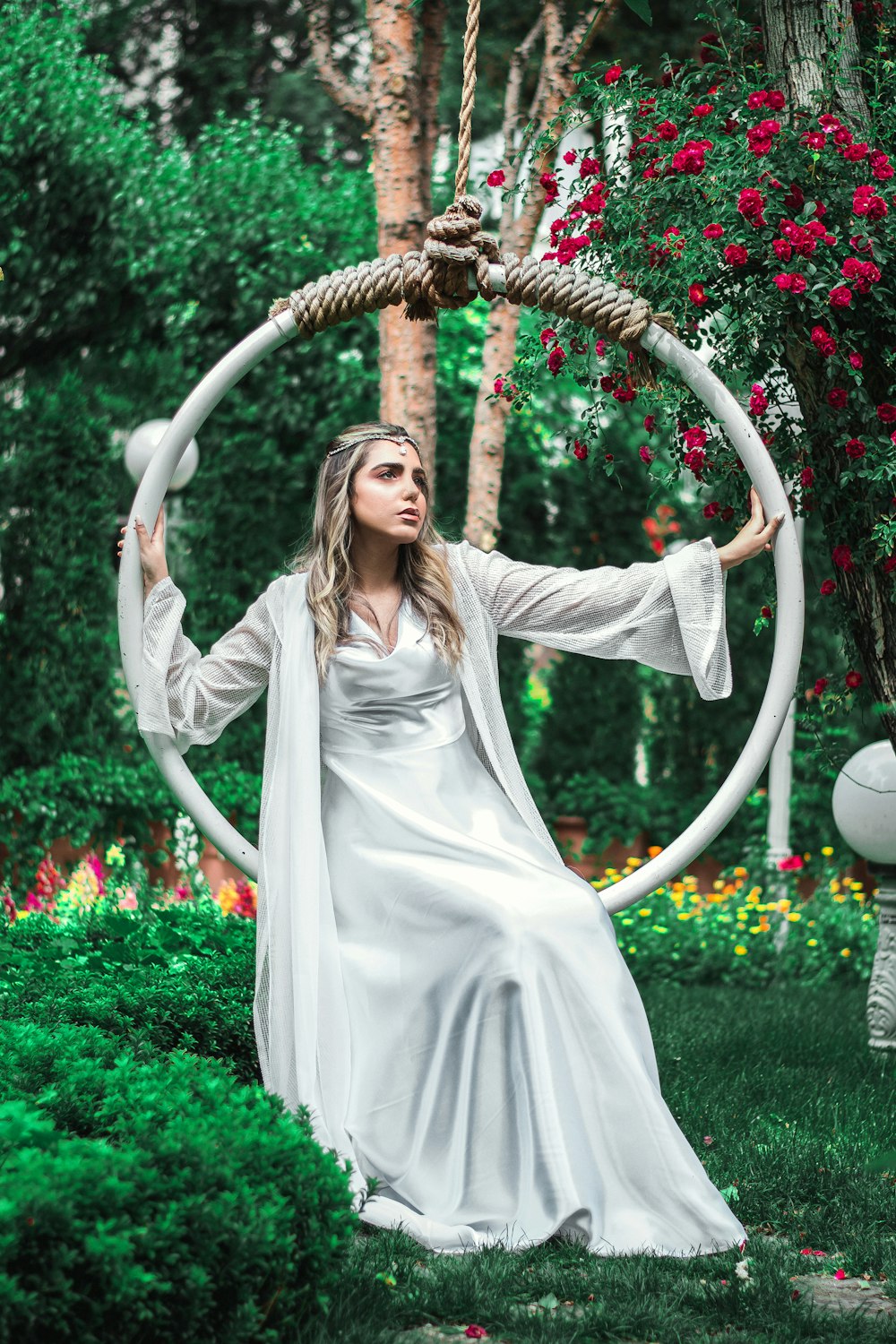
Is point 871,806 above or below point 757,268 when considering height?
below

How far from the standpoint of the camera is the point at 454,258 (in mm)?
3719

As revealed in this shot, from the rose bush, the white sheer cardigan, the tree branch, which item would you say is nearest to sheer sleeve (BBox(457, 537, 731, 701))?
the white sheer cardigan

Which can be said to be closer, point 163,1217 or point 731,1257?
point 163,1217

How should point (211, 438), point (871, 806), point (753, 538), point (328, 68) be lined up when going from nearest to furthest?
point (753, 538)
point (871, 806)
point (328, 68)
point (211, 438)

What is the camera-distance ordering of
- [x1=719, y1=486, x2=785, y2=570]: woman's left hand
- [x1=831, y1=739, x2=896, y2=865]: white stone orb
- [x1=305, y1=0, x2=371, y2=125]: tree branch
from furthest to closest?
[x1=305, y1=0, x2=371, y2=125]: tree branch, [x1=831, y1=739, x2=896, y2=865]: white stone orb, [x1=719, y1=486, x2=785, y2=570]: woman's left hand

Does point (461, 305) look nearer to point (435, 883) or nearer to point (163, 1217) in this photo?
point (435, 883)

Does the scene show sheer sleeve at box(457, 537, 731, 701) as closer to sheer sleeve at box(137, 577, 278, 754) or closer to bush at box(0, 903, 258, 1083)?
sheer sleeve at box(137, 577, 278, 754)

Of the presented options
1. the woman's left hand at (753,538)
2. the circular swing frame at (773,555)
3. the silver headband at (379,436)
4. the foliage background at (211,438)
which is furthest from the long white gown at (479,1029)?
the foliage background at (211,438)

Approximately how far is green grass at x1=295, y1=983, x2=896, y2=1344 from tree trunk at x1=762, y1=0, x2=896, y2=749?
123 cm

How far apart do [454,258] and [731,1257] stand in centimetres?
243

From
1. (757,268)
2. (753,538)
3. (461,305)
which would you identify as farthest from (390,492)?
(757,268)

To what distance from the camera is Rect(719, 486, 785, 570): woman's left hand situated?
360cm

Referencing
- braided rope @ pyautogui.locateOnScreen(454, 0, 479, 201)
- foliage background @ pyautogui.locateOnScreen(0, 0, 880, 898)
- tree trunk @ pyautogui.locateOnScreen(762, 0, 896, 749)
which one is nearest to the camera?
braided rope @ pyautogui.locateOnScreen(454, 0, 479, 201)

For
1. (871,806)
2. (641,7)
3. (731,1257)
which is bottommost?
(731,1257)
